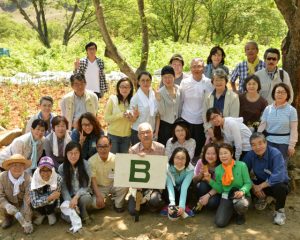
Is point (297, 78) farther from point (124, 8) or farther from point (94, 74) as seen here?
point (124, 8)

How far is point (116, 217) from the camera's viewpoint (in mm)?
5172

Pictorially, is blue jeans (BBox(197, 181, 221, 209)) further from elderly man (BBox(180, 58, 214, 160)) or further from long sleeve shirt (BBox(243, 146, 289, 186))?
elderly man (BBox(180, 58, 214, 160))

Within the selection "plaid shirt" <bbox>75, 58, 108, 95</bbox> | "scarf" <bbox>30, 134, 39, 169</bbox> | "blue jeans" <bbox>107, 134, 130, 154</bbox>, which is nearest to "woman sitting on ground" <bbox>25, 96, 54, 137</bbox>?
"scarf" <bbox>30, 134, 39, 169</bbox>

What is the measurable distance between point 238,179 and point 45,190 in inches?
94.9

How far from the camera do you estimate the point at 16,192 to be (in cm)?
491

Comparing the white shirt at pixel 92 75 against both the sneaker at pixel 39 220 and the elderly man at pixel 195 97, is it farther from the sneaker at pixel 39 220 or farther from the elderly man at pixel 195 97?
the sneaker at pixel 39 220

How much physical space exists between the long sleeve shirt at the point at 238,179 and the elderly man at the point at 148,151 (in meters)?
0.77

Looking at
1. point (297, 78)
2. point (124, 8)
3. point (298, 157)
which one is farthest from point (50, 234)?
point (124, 8)

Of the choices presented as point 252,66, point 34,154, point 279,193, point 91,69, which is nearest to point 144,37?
point 91,69

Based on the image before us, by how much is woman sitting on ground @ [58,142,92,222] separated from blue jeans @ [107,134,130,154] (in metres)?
0.75

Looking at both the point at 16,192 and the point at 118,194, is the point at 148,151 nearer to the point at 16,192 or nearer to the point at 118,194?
the point at 118,194

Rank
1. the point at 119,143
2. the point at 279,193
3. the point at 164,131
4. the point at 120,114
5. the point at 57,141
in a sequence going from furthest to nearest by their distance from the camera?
the point at 119,143 → the point at 164,131 → the point at 120,114 → the point at 57,141 → the point at 279,193

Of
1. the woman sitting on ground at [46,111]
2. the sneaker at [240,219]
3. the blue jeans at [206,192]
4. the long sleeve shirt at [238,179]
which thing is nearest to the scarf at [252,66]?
the long sleeve shirt at [238,179]

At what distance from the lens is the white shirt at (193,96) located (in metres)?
5.58
